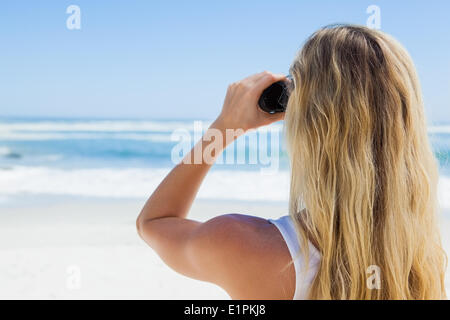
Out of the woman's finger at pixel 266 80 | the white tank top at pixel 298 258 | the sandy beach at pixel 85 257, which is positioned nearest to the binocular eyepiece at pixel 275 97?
the woman's finger at pixel 266 80

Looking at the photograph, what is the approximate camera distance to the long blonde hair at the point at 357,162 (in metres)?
1.05

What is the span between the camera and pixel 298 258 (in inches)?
40.8

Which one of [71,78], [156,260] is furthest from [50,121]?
[156,260]

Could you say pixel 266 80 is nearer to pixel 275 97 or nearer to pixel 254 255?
pixel 275 97

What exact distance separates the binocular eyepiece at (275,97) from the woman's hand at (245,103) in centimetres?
1

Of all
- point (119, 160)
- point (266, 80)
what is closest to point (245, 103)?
point (266, 80)

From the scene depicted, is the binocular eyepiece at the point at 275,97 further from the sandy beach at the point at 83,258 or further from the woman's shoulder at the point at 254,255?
the sandy beach at the point at 83,258

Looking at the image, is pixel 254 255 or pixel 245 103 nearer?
pixel 254 255

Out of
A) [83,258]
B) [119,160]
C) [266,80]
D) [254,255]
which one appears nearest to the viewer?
[254,255]

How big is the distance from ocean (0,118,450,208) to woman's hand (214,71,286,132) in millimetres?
433

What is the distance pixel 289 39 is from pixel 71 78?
12169 mm

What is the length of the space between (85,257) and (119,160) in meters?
9.64

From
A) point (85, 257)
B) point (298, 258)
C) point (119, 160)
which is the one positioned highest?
point (298, 258)

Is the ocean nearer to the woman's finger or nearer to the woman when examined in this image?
the woman
